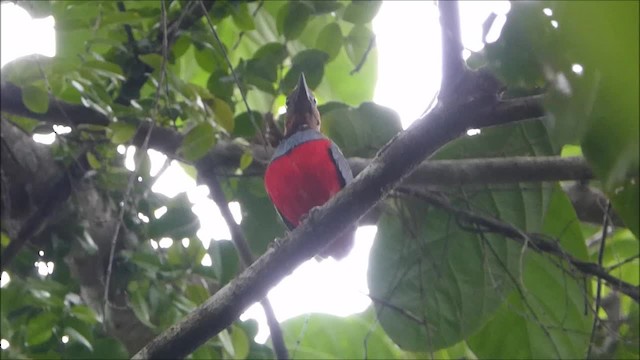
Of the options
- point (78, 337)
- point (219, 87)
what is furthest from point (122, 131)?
point (78, 337)

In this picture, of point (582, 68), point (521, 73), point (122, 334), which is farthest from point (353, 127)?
point (582, 68)

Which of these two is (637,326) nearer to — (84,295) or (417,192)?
(417,192)

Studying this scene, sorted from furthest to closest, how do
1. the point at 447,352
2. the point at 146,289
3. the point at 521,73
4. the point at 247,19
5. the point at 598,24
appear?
the point at 447,352 < the point at 247,19 < the point at 146,289 < the point at 521,73 < the point at 598,24

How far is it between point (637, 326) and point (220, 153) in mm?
1549

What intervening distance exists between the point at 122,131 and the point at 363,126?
0.77 meters

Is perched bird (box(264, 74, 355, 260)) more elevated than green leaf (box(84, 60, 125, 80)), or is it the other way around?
green leaf (box(84, 60, 125, 80))

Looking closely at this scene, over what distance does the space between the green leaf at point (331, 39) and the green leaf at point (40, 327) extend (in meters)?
1.23

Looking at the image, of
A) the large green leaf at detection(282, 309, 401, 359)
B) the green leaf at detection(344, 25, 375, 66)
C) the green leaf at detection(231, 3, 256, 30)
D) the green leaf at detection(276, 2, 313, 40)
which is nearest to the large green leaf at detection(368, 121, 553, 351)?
the large green leaf at detection(282, 309, 401, 359)

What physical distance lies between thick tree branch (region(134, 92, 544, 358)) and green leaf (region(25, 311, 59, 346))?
0.80m

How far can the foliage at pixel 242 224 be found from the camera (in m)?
2.25

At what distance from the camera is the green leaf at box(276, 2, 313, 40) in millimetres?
2518

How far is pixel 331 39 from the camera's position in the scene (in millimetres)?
2697

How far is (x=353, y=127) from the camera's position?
256 centimetres

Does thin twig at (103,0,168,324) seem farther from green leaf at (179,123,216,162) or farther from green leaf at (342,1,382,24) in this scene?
green leaf at (342,1,382,24)
